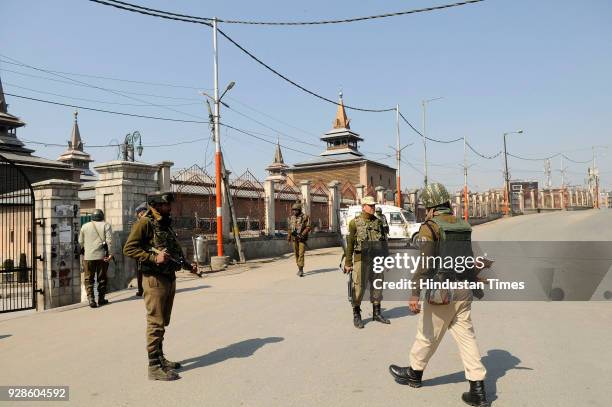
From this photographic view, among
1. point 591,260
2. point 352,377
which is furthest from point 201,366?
point 591,260

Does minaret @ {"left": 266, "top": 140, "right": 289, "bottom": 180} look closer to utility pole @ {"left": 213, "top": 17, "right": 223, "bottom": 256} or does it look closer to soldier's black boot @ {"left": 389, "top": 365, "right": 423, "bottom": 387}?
utility pole @ {"left": 213, "top": 17, "right": 223, "bottom": 256}

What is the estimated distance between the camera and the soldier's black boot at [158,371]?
4160 millimetres

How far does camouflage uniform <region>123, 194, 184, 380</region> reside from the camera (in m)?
4.29

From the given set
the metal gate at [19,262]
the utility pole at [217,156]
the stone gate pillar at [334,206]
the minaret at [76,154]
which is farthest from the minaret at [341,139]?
the utility pole at [217,156]

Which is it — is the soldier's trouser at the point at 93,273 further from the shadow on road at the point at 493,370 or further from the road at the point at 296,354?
the shadow on road at the point at 493,370

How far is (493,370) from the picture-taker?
14.0 feet

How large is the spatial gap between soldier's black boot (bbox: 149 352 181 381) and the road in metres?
0.07

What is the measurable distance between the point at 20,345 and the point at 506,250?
15402 mm

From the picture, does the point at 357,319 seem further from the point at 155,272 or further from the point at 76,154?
the point at 76,154

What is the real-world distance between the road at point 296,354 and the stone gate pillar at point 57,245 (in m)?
0.73

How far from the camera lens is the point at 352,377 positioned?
412 cm

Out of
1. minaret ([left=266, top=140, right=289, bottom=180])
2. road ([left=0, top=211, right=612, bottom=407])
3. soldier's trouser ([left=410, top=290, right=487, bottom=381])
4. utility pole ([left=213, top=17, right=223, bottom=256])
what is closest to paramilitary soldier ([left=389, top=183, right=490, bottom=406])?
soldier's trouser ([left=410, top=290, right=487, bottom=381])

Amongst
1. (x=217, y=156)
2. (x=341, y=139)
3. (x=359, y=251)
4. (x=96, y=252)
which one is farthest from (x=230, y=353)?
(x=341, y=139)

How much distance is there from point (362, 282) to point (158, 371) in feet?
9.73
